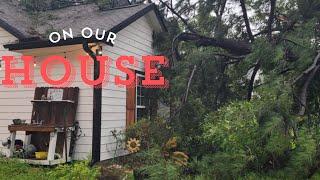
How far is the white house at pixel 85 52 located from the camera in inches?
317

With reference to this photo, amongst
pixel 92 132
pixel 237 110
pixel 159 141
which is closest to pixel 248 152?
pixel 237 110

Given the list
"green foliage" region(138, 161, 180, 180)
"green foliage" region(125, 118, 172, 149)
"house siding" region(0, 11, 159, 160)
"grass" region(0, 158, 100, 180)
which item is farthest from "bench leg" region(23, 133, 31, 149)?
"green foliage" region(138, 161, 180, 180)

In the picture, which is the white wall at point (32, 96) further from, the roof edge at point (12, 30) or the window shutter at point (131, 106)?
the window shutter at point (131, 106)

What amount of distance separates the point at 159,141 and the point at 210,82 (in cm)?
194

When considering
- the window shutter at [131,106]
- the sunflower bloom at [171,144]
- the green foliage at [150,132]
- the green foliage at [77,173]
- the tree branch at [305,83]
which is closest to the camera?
the tree branch at [305,83]

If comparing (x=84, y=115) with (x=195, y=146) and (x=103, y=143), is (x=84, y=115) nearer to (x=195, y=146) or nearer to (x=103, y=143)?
(x=103, y=143)

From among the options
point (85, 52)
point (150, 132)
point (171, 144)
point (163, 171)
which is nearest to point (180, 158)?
point (171, 144)

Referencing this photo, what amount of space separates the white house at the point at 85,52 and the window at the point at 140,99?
0.10ft

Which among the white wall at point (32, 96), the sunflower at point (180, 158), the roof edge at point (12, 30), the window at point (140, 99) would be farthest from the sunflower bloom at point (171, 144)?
the roof edge at point (12, 30)

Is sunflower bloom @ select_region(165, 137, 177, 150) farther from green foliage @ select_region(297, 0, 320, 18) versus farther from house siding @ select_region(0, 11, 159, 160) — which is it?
green foliage @ select_region(297, 0, 320, 18)

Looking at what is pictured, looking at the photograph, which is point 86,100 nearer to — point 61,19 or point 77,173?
point 77,173

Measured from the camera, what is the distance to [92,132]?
8031 mm

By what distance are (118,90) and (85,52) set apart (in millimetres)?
1310

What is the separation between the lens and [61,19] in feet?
33.0
